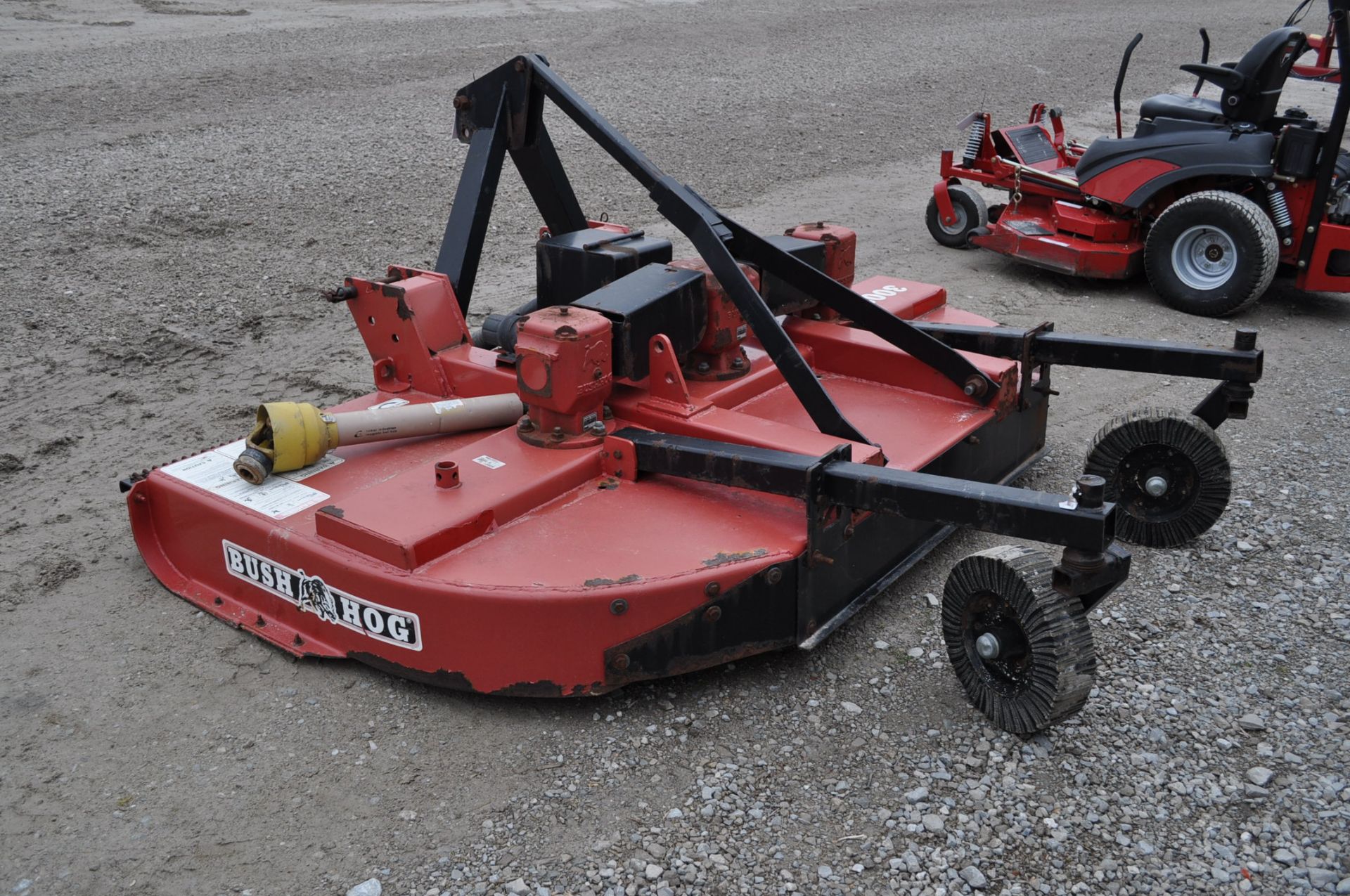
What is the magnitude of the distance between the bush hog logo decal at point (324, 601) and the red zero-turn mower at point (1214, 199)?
16.3ft

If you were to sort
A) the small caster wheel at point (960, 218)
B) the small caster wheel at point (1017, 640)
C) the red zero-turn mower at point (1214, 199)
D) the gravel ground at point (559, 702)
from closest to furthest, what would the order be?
the gravel ground at point (559, 702), the small caster wheel at point (1017, 640), the red zero-turn mower at point (1214, 199), the small caster wheel at point (960, 218)

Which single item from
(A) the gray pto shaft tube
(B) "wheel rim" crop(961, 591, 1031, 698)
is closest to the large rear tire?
(B) "wheel rim" crop(961, 591, 1031, 698)

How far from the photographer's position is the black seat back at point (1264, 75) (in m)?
6.42

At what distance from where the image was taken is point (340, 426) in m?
3.71

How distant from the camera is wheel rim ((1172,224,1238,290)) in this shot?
21.2ft

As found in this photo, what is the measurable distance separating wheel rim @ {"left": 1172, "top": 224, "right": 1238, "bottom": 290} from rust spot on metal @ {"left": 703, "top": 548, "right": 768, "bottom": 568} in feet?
14.3

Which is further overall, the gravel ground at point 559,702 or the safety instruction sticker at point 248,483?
the safety instruction sticker at point 248,483

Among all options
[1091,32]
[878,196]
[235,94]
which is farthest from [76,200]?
[1091,32]

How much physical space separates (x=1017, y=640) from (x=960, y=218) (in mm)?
5254

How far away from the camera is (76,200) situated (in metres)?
7.74

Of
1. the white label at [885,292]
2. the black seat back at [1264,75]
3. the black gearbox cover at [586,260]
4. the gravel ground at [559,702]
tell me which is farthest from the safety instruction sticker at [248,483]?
the black seat back at [1264,75]

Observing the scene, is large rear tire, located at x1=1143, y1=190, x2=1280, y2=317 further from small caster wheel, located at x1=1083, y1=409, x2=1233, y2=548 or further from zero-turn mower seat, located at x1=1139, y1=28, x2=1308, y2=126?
small caster wheel, located at x1=1083, y1=409, x2=1233, y2=548

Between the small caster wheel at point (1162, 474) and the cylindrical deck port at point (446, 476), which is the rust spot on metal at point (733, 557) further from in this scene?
the small caster wheel at point (1162, 474)

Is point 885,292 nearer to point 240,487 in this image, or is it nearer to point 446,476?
point 446,476
